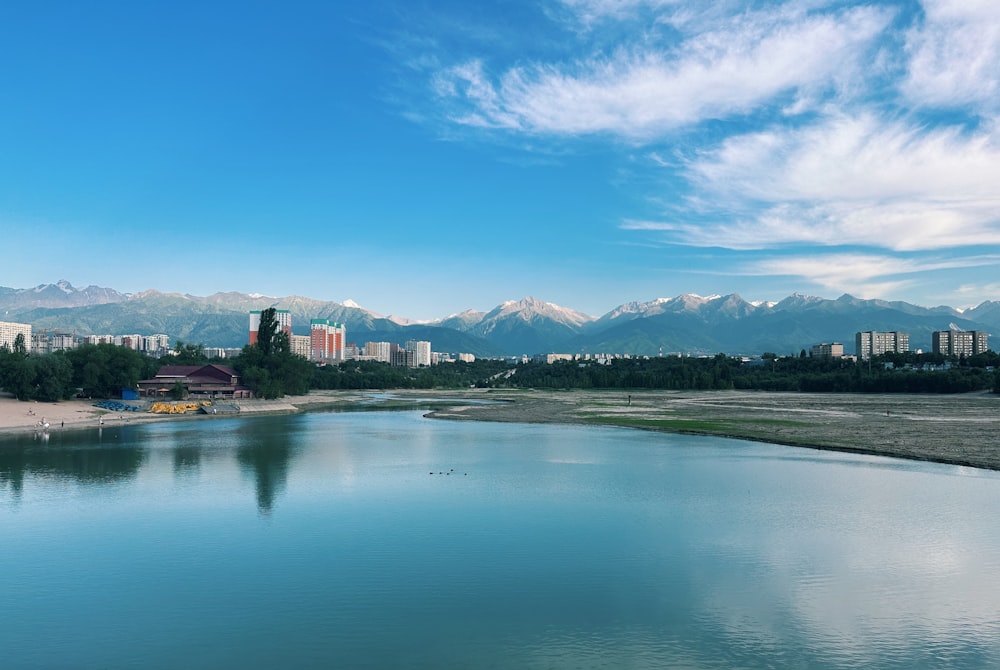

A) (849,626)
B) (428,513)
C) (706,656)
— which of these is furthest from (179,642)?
(849,626)

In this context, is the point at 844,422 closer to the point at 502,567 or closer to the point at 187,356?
the point at 502,567

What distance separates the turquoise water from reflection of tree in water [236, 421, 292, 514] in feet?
1.00

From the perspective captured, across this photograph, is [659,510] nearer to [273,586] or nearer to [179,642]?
[273,586]

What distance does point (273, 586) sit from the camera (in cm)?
1287

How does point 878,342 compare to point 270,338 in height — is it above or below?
above

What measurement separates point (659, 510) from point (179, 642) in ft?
42.9

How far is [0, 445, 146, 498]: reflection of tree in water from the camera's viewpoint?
25.6 metres

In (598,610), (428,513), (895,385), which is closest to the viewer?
(598,610)

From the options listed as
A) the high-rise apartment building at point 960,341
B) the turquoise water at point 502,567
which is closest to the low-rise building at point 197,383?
the turquoise water at point 502,567

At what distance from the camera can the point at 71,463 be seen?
29.3 m

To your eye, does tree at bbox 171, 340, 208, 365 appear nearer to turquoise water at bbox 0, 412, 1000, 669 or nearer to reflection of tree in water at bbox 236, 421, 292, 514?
reflection of tree in water at bbox 236, 421, 292, 514

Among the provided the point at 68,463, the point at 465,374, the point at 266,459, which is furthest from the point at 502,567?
the point at 465,374

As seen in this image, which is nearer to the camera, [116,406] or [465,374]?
[116,406]

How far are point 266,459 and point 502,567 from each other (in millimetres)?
20345
